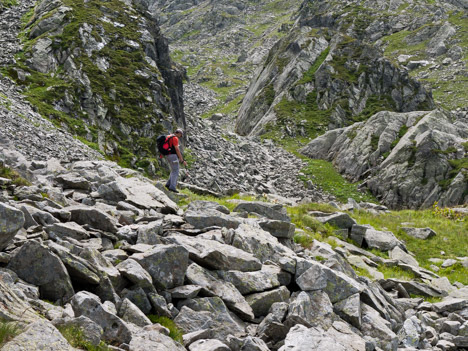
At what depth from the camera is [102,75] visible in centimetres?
4150

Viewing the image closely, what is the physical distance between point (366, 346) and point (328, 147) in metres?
49.6

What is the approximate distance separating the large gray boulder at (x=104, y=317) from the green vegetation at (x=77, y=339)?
61cm

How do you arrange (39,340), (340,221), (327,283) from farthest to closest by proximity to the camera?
(340,221) → (327,283) → (39,340)

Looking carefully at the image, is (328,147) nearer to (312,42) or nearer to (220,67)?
(312,42)

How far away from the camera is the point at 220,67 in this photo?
160625mm

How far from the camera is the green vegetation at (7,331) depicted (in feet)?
15.8

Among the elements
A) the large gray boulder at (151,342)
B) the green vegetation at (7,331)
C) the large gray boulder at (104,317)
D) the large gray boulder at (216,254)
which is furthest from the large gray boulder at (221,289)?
the green vegetation at (7,331)

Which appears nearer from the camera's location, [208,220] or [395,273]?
[208,220]

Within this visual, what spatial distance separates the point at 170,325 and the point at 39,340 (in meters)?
2.77

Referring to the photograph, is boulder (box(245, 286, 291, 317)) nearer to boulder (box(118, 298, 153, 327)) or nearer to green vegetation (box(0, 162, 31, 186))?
boulder (box(118, 298, 153, 327))

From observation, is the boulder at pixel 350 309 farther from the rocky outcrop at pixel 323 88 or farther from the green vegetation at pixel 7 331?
the rocky outcrop at pixel 323 88

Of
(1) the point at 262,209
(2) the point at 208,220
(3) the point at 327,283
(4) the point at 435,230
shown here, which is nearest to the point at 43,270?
(2) the point at 208,220

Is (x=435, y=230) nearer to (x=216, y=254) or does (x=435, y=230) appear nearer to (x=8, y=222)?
(x=216, y=254)

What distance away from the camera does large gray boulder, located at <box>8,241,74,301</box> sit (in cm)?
699
